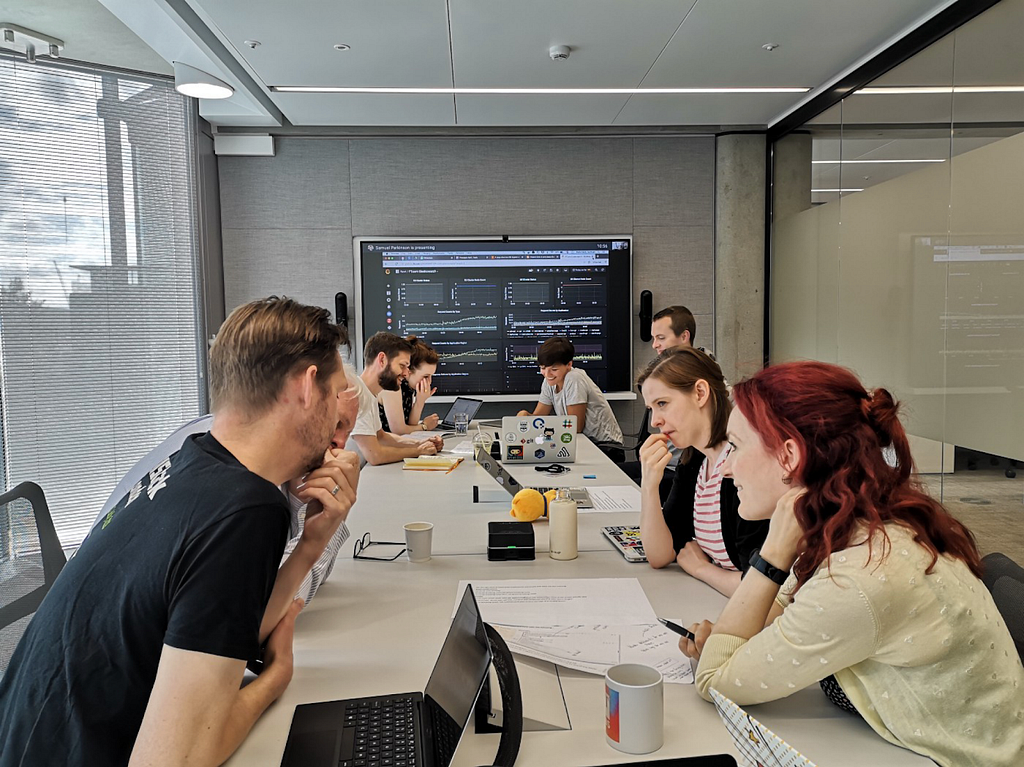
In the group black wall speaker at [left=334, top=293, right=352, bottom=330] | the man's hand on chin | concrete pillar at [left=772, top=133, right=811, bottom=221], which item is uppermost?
concrete pillar at [left=772, top=133, right=811, bottom=221]

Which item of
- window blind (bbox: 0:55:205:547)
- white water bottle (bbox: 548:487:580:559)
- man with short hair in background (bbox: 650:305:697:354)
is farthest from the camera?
man with short hair in background (bbox: 650:305:697:354)

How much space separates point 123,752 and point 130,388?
13.1 feet

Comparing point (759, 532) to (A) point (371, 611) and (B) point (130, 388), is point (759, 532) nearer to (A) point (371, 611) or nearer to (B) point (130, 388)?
(A) point (371, 611)

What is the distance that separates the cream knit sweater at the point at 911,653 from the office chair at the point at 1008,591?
0.76 feet

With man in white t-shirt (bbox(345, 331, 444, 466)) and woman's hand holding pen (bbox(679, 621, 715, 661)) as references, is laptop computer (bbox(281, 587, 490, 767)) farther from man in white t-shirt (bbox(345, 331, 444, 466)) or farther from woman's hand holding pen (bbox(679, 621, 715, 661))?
man in white t-shirt (bbox(345, 331, 444, 466))

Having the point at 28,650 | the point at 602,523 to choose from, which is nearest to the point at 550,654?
the point at 28,650

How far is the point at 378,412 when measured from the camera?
12.9 ft

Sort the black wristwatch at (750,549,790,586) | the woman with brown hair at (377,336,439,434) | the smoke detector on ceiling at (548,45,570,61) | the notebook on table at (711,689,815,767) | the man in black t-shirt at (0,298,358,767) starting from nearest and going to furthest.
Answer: the notebook on table at (711,689,815,767) → the man in black t-shirt at (0,298,358,767) → the black wristwatch at (750,549,790,586) → the smoke detector on ceiling at (548,45,570,61) → the woman with brown hair at (377,336,439,434)

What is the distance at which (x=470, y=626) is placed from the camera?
43.1 inches

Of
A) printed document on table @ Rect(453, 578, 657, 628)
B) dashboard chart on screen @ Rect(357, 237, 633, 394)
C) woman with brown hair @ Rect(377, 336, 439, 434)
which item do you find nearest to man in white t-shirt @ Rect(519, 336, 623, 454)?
woman with brown hair @ Rect(377, 336, 439, 434)

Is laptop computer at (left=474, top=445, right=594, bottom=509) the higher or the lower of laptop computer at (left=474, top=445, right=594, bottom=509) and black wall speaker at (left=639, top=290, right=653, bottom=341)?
the lower

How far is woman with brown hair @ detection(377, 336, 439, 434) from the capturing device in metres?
4.41

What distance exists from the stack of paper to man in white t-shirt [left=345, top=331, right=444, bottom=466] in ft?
5.01

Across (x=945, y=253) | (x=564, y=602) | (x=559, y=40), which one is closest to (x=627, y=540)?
(x=564, y=602)
